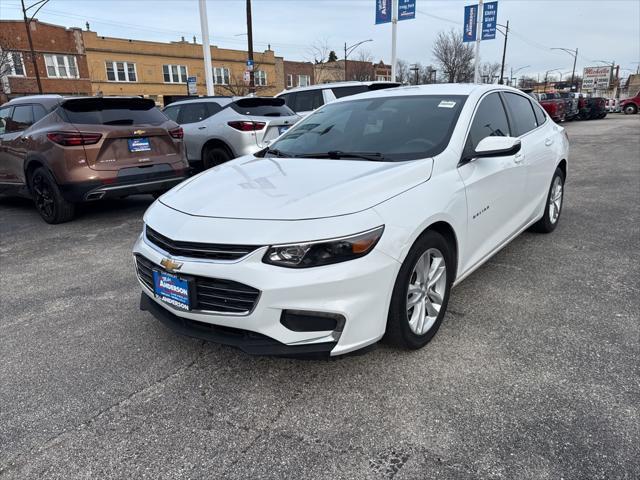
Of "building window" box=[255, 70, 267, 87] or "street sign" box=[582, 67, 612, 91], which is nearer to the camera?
"building window" box=[255, 70, 267, 87]

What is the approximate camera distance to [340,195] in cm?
261

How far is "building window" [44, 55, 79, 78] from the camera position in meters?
39.7

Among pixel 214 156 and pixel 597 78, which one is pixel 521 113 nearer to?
pixel 214 156

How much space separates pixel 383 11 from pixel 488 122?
59.6ft

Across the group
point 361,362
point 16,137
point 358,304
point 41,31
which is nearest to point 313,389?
point 361,362

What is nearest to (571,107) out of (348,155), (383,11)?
(383,11)

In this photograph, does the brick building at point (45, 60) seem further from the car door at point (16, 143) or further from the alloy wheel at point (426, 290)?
the alloy wheel at point (426, 290)

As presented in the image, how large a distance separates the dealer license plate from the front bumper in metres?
0.07

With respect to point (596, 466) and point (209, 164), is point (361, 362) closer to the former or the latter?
point (596, 466)

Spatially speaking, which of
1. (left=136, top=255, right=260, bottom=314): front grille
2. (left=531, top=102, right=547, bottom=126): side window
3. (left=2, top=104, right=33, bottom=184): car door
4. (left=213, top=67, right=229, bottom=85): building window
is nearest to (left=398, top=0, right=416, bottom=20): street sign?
(left=531, top=102, right=547, bottom=126): side window

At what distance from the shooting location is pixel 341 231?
238 cm

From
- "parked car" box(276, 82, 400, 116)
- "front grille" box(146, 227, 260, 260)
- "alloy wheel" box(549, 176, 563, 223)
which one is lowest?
"alloy wheel" box(549, 176, 563, 223)

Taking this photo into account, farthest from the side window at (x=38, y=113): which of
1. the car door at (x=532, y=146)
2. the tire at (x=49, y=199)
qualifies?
the car door at (x=532, y=146)

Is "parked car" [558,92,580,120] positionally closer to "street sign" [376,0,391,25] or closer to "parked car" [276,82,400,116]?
"street sign" [376,0,391,25]
